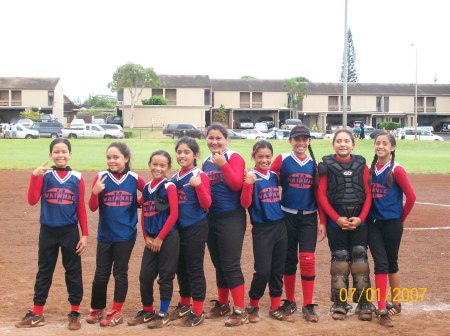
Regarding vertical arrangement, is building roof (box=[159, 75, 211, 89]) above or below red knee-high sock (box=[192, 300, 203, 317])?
above

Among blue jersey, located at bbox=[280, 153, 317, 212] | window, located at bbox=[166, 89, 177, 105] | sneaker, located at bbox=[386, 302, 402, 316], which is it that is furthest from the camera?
window, located at bbox=[166, 89, 177, 105]

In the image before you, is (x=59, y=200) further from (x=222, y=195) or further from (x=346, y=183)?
(x=346, y=183)

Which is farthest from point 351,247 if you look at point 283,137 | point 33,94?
point 33,94

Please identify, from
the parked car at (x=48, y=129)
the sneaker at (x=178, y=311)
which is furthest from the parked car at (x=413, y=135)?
the sneaker at (x=178, y=311)

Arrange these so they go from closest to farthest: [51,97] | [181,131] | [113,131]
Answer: [181,131], [113,131], [51,97]

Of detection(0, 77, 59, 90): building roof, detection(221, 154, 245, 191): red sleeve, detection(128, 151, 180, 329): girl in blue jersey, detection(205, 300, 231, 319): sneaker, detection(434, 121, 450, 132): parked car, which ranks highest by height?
detection(0, 77, 59, 90): building roof

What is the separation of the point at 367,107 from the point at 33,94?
3675 centimetres

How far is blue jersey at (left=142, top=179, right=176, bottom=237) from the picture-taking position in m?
5.58

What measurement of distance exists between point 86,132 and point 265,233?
40057 mm

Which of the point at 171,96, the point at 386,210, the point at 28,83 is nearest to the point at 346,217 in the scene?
the point at 386,210

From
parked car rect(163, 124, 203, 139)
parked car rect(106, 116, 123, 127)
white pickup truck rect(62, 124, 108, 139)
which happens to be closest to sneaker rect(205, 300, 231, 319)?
parked car rect(163, 124, 203, 139)

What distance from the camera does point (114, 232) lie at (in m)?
5.58

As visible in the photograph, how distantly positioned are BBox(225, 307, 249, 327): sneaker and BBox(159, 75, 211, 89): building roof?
57.7 metres

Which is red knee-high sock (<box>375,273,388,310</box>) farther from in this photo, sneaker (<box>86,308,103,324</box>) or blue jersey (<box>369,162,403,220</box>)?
sneaker (<box>86,308,103,324</box>)
